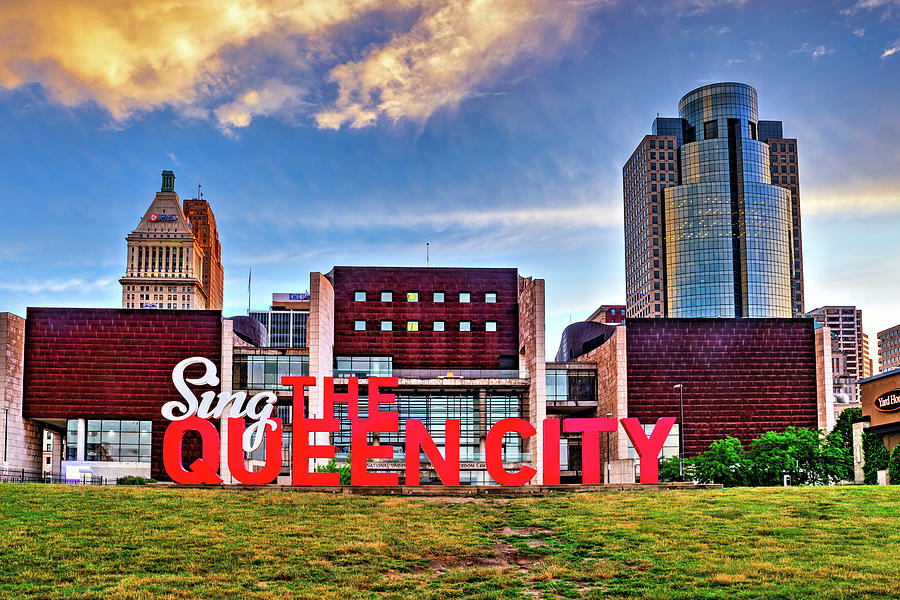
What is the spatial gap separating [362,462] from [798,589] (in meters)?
34.3

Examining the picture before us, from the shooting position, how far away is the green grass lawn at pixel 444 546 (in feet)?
92.6

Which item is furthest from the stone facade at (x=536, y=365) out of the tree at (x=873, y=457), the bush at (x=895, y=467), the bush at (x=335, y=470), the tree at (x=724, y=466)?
the bush at (x=895, y=467)

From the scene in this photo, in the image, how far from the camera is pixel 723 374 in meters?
91.8

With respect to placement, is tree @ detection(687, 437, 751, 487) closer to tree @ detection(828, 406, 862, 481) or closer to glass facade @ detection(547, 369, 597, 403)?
tree @ detection(828, 406, 862, 481)

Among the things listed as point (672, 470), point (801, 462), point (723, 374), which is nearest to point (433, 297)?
point (723, 374)

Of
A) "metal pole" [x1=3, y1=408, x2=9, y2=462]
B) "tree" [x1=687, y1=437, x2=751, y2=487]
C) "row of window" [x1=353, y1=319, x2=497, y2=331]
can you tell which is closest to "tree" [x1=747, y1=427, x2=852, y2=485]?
"tree" [x1=687, y1=437, x2=751, y2=487]

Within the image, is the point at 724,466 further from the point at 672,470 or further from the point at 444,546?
the point at 444,546

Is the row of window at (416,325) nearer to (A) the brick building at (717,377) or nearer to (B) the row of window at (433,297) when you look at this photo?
(B) the row of window at (433,297)

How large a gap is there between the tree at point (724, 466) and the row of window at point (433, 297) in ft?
111

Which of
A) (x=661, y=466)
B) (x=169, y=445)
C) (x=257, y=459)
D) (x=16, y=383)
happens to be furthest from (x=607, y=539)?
(x=16, y=383)

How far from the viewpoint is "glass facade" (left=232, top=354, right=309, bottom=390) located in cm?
9219

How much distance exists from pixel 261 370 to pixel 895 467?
2349 inches

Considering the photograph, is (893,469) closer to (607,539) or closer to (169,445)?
(607,539)

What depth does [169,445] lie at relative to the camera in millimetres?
56688
